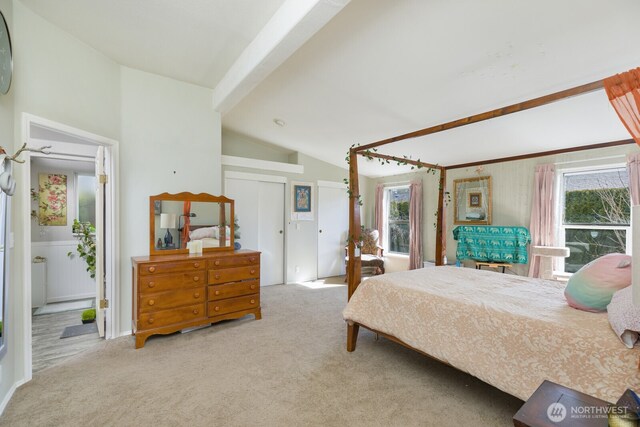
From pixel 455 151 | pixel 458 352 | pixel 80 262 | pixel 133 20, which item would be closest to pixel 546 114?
pixel 455 151

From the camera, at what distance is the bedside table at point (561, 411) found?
861 millimetres

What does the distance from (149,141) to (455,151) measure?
4.08 m

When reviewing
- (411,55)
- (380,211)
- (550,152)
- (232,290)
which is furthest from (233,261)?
(550,152)

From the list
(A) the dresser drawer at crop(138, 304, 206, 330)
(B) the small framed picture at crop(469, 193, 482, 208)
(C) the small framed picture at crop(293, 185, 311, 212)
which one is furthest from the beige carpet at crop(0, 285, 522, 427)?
(B) the small framed picture at crop(469, 193, 482, 208)

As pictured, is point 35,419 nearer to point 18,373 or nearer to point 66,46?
point 18,373

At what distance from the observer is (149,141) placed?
3.24m

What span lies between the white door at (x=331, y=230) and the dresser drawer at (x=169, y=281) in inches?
119

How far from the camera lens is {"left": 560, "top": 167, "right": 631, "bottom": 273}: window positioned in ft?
11.6

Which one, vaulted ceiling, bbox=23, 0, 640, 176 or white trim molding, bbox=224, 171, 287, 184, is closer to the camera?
vaulted ceiling, bbox=23, 0, 640, 176

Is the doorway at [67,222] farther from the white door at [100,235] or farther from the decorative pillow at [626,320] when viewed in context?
the decorative pillow at [626,320]

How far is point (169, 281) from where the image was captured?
2.87 metres

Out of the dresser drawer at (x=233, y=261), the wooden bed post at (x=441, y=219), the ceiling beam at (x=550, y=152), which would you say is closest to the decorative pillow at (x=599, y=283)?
the wooden bed post at (x=441, y=219)

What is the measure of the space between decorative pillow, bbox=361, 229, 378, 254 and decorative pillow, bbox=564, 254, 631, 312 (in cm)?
415

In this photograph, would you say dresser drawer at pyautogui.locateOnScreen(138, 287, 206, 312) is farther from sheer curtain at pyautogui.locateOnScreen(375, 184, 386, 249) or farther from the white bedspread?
sheer curtain at pyautogui.locateOnScreen(375, 184, 386, 249)
